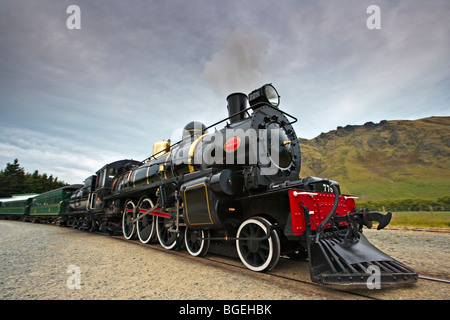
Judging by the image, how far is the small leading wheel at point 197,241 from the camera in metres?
4.96

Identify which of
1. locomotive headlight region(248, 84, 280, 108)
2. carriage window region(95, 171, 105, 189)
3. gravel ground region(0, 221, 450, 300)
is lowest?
gravel ground region(0, 221, 450, 300)

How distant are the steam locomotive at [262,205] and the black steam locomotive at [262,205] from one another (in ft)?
0.05

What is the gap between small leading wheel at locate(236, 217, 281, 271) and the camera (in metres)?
3.59

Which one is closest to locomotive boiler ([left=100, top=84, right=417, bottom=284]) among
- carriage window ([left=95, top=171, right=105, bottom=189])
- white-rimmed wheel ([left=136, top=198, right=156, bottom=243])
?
white-rimmed wheel ([left=136, top=198, right=156, bottom=243])

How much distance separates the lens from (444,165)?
262ft

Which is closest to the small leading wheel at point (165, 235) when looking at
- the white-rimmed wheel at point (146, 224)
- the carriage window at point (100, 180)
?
the white-rimmed wheel at point (146, 224)

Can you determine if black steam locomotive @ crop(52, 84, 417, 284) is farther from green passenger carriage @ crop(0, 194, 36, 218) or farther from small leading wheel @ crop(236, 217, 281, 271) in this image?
green passenger carriage @ crop(0, 194, 36, 218)

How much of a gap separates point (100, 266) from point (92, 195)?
8161mm

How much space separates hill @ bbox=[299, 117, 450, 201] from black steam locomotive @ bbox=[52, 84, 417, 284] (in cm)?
5557

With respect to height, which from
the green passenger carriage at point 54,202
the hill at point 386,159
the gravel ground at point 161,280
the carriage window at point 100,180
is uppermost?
the hill at point 386,159

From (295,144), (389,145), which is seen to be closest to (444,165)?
(389,145)

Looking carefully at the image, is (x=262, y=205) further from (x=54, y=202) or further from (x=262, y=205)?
(x=54, y=202)

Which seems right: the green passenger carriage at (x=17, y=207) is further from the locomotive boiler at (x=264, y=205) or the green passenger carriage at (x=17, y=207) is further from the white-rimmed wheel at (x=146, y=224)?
the locomotive boiler at (x=264, y=205)
